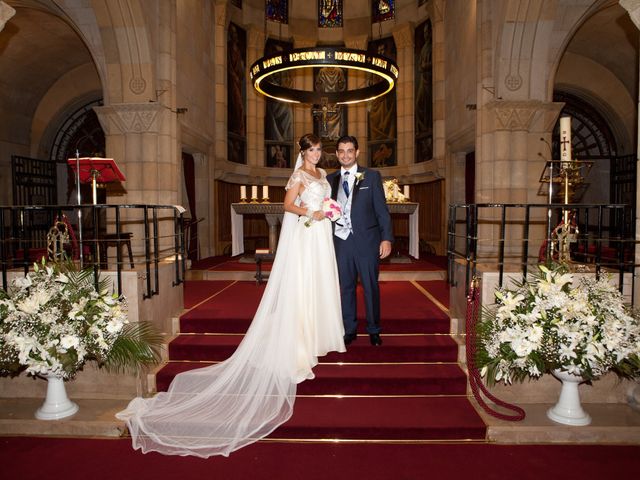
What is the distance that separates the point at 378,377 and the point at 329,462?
45.2 inches

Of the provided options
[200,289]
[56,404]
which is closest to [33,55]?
[200,289]

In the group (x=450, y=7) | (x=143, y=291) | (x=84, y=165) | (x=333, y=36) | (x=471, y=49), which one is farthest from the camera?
(x=333, y=36)

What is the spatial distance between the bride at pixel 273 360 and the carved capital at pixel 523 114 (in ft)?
17.4

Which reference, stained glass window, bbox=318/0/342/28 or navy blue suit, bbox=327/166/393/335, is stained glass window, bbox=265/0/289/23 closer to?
stained glass window, bbox=318/0/342/28

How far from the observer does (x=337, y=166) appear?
15188mm

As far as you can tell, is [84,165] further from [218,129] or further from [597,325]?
[218,129]

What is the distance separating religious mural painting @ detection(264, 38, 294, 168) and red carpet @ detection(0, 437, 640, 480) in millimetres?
11739

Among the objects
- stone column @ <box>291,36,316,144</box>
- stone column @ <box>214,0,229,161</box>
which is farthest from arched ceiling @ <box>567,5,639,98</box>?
stone column @ <box>214,0,229,161</box>

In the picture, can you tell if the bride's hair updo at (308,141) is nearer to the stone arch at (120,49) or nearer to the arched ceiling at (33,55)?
the stone arch at (120,49)

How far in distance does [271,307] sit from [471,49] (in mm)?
8294

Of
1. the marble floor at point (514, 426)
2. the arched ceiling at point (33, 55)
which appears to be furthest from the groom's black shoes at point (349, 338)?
the arched ceiling at point (33, 55)

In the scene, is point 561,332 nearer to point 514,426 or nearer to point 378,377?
point 514,426

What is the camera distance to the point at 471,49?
10.0m

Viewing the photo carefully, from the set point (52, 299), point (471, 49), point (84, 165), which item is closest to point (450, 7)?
point (471, 49)
